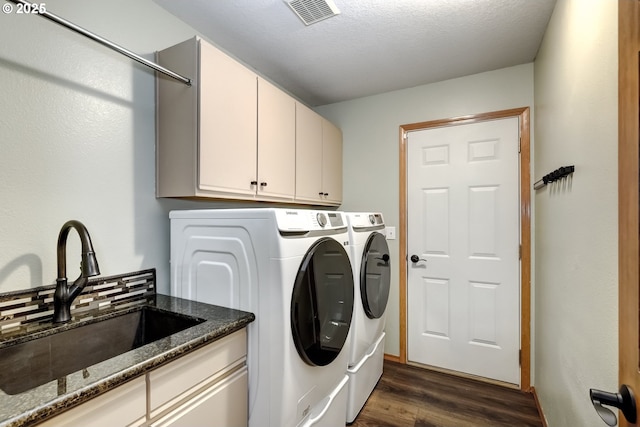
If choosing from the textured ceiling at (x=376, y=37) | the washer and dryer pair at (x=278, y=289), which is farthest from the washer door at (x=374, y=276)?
the textured ceiling at (x=376, y=37)

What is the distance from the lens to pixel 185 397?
1.02m

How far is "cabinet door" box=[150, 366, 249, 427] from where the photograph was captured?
0.99 m

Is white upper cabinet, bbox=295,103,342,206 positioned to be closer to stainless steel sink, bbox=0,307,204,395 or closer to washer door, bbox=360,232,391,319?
washer door, bbox=360,232,391,319

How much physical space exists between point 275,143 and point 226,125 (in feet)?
1.47

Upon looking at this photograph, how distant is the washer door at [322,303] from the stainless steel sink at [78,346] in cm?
42

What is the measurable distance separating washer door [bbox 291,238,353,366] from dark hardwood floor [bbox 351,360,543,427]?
2.60 ft

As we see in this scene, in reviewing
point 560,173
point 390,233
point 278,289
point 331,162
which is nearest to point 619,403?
point 278,289

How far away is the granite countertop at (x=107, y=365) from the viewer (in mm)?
653

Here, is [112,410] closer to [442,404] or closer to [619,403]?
[619,403]

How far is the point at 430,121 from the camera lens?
8.34ft

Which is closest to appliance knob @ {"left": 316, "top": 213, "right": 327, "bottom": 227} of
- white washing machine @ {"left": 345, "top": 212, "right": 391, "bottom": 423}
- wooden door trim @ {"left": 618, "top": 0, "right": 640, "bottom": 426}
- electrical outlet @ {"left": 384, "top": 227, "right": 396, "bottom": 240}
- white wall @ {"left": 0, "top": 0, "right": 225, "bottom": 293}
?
white washing machine @ {"left": 345, "top": 212, "right": 391, "bottom": 423}

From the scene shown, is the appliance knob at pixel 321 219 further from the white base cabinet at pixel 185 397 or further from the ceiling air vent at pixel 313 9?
the ceiling air vent at pixel 313 9

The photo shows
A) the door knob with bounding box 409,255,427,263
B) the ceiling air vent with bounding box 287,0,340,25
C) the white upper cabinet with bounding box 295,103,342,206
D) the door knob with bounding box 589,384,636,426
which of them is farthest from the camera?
the door knob with bounding box 409,255,427,263

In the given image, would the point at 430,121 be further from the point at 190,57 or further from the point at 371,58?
the point at 190,57
